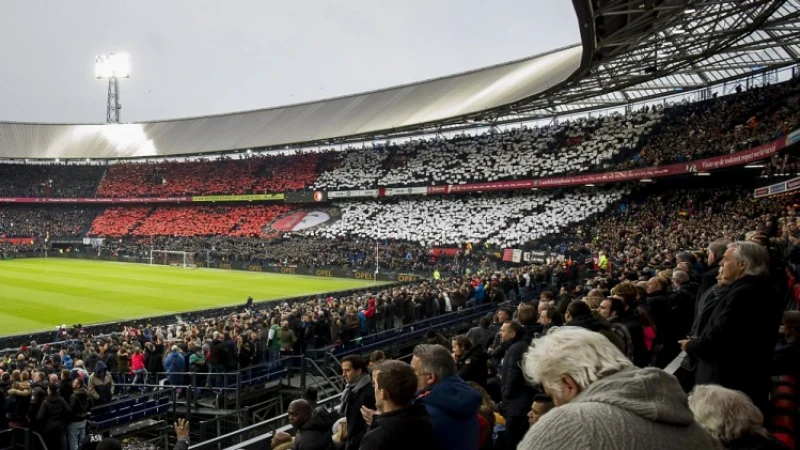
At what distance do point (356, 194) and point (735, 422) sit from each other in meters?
51.7

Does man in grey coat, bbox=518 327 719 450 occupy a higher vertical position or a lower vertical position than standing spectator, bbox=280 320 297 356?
higher

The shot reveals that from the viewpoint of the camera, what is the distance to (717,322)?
387 centimetres

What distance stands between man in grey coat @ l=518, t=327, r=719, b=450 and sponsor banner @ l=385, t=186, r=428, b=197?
4792cm

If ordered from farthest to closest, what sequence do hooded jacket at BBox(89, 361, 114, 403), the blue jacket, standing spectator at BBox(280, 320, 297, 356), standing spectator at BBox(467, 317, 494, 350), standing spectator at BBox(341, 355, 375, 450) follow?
standing spectator at BBox(280, 320, 297, 356) < hooded jacket at BBox(89, 361, 114, 403) < standing spectator at BBox(467, 317, 494, 350) < standing spectator at BBox(341, 355, 375, 450) < the blue jacket

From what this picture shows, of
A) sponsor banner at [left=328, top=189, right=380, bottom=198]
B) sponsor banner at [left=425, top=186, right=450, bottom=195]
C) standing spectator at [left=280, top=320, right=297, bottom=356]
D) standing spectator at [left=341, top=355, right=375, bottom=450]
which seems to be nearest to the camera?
standing spectator at [left=341, top=355, right=375, bottom=450]

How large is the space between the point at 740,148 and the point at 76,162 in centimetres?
7384

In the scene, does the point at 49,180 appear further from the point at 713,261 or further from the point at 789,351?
the point at 789,351

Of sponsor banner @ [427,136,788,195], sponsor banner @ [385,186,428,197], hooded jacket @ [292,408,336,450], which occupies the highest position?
sponsor banner @ [385,186,428,197]

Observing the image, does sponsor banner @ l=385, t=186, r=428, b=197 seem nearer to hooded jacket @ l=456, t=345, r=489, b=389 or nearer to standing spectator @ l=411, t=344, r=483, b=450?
hooded jacket @ l=456, t=345, r=489, b=389

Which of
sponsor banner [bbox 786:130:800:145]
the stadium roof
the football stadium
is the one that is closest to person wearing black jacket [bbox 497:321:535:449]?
the football stadium

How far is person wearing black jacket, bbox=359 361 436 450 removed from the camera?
3184 millimetres

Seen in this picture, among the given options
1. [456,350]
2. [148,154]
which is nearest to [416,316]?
[456,350]

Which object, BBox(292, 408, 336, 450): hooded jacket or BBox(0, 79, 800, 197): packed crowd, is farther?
BBox(0, 79, 800, 197): packed crowd

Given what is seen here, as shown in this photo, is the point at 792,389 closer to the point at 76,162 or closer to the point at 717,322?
the point at 717,322
